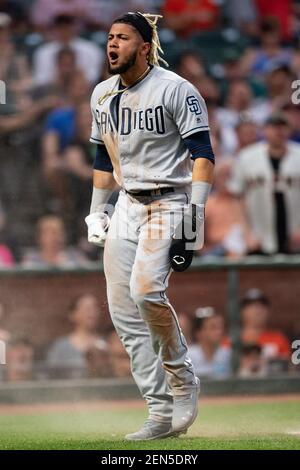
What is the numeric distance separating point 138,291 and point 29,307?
4.11 m

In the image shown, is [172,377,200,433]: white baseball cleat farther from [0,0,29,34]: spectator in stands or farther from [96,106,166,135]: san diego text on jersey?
[0,0,29,34]: spectator in stands

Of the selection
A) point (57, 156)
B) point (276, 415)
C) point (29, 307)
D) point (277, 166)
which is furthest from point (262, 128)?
point (276, 415)

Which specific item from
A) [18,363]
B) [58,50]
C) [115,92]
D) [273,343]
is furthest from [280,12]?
[115,92]

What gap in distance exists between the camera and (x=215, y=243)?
10336mm

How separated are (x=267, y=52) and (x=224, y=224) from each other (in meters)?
2.58

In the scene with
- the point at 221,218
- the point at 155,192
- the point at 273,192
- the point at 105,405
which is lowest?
the point at 105,405

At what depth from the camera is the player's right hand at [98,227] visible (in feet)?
20.0

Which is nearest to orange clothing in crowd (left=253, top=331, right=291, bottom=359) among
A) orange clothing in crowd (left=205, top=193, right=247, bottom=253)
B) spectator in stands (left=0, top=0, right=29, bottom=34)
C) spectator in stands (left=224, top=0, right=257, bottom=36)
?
orange clothing in crowd (left=205, top=193, right=247, bottom=253)

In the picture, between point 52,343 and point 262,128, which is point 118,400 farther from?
point 262,128

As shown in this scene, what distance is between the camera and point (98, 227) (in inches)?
240

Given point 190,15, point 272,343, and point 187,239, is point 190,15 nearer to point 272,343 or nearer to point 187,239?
point 272,343

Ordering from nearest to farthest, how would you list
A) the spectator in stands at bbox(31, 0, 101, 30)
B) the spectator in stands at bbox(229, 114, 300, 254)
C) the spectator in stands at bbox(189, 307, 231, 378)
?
the spectator in stands at bbox(189, 307, 231, 378) → the spectator in stands at bbox(229, 114, 300, 254) → the spectator in stands at bbox(31, 0, 101, 30)

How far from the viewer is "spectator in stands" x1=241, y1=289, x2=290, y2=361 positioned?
31.7 ft

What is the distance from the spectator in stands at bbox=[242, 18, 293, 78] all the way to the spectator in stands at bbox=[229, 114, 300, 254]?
172 centimetres
